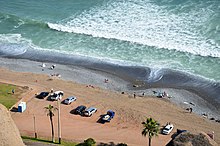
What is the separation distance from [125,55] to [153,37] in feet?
29.4

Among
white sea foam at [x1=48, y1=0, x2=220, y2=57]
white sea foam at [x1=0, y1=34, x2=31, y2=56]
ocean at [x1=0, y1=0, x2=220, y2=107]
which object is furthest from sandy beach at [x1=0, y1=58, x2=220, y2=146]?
white sea foam at [x1=48, y1=0, x2=220, y2=57]

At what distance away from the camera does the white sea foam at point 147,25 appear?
294 ft

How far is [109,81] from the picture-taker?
3073 inches

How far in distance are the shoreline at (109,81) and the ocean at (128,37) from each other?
1.85 meters

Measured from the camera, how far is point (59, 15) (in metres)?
105

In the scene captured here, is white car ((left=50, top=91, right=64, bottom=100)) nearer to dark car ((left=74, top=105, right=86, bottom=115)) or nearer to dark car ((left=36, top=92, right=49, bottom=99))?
dark car ((left=36, top=92, right=49, bottom=99))

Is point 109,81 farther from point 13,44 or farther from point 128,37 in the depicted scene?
point 13,44

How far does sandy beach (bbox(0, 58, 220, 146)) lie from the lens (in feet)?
209

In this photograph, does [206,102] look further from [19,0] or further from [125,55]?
[19,0]

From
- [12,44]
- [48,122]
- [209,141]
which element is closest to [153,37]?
[12,44]

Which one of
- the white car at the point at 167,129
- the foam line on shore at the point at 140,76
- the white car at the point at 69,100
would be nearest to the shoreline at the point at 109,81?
the foam line on shore at the point at 140,76

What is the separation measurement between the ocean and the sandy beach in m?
3.41

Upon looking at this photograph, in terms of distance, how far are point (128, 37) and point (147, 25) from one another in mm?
6543

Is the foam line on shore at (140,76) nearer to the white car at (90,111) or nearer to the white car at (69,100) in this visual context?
the white car at (69,100)
